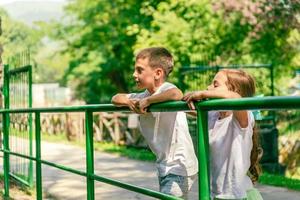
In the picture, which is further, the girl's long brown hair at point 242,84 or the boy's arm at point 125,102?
the boy's arm at point 125,102

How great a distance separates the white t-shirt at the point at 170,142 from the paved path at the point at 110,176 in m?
2.07

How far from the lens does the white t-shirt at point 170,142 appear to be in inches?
143

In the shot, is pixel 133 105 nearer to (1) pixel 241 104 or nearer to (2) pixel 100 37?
(1) pixel 241 104

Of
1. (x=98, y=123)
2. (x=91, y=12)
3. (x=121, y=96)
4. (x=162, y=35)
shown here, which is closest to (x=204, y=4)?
(x=162, y=35)

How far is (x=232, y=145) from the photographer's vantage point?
3.07 m

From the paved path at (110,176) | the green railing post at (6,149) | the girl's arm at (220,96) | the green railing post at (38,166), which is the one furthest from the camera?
the green railing post at (6,149)

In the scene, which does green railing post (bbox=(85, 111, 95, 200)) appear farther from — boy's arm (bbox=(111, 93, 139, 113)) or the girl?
the girl

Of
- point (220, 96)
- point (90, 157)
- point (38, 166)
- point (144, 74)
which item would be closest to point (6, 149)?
point (38, 166)

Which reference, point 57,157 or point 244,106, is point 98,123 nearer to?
point 57,157

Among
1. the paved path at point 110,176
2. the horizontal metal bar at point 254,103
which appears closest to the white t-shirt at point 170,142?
the horizontal metal bar at point 254,103

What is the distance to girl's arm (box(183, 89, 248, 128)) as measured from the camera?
2.86m

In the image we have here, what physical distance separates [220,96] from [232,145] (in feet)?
1.07

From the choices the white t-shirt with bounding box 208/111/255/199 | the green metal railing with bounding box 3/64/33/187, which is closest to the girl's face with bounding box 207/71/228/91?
the white t-shirt with bounding box 208/111/255/199

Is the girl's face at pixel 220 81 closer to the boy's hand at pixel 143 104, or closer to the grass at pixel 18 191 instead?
the boy's hand at pixel 143 104
